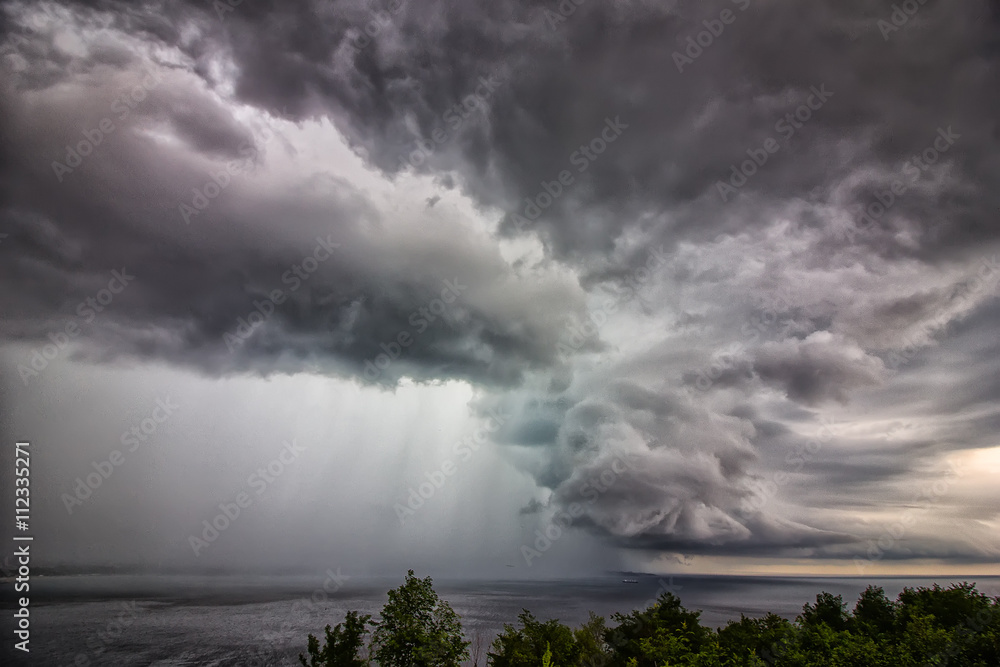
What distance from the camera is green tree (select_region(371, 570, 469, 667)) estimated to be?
2583 centimetres

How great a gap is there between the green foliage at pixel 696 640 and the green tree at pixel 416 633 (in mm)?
51

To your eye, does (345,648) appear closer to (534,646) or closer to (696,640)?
(534,646)

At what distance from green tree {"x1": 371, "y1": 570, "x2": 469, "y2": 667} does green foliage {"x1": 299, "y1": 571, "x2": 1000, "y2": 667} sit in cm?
5

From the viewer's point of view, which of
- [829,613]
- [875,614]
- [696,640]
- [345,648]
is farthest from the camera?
[829,613]

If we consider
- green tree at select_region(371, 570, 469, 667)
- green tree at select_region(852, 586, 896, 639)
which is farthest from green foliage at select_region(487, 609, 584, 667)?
green tree at select_region(852, 586, 896, 639)

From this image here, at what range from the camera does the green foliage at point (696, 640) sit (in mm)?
25578

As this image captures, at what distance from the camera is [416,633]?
2612 cm

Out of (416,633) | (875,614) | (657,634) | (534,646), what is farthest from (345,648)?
(875,614)

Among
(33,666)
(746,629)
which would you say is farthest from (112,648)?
(746,629)

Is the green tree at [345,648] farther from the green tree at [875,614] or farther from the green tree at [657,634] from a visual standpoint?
the green tree at [875,614]

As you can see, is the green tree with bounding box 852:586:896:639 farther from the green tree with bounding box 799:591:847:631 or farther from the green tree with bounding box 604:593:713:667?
the green tree with bounding box 604:593:713:667

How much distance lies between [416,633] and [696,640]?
18359 mm

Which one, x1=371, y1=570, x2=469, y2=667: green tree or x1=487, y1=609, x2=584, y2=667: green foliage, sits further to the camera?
x1=487, y1=609, x2=584, y2=667: green foliage

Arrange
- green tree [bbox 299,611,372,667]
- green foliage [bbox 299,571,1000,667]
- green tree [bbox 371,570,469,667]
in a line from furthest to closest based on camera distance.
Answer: green tree [bbox 299,611,372,667]
green tree [bbox 371,570,469,667]
green foliage [bbox 299,571,1000,667]
